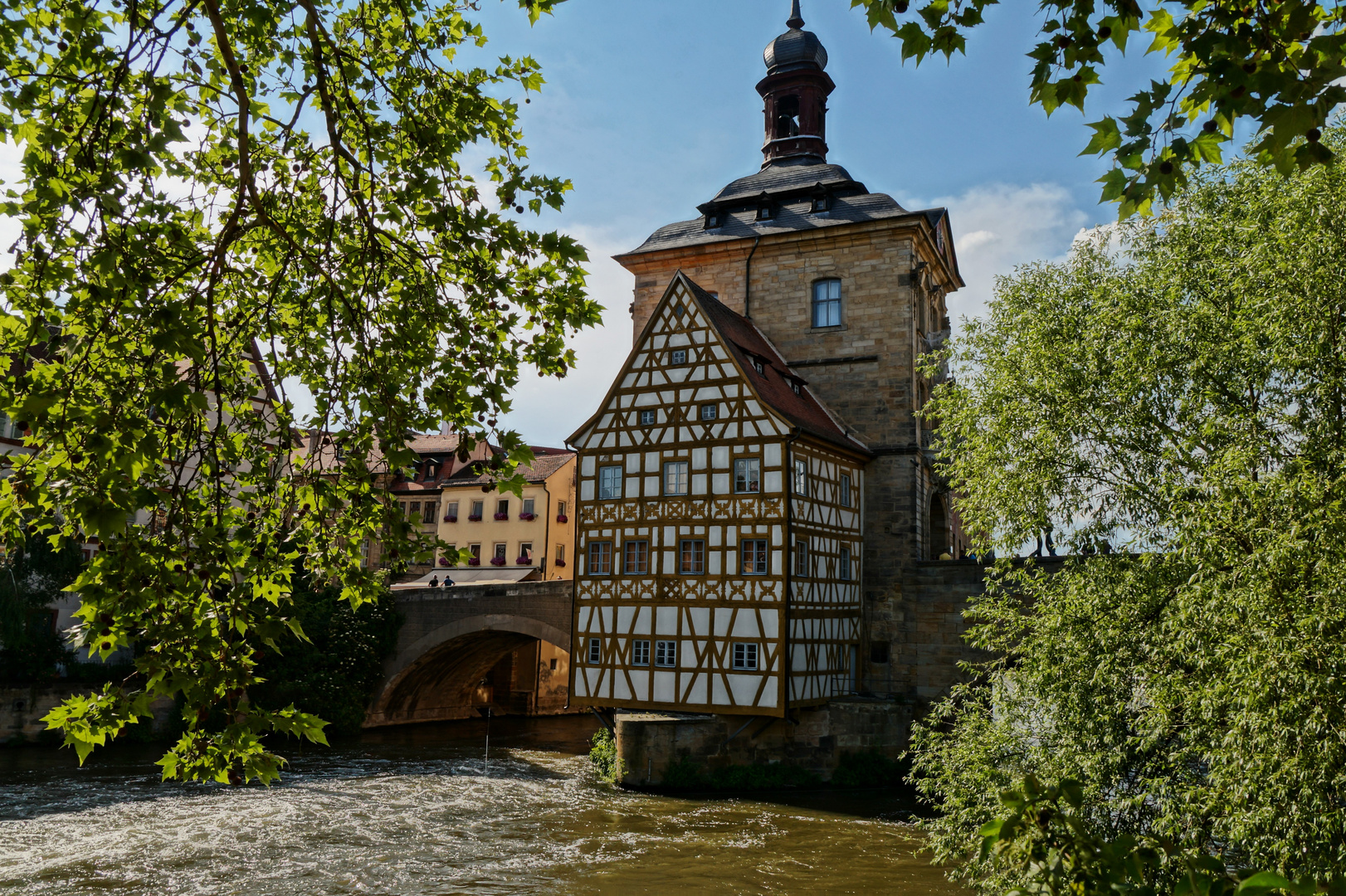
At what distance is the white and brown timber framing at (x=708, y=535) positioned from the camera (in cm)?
1881

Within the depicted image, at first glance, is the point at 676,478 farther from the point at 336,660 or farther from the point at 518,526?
the point at 518,526

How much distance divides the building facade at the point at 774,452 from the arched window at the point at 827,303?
0.04 metres

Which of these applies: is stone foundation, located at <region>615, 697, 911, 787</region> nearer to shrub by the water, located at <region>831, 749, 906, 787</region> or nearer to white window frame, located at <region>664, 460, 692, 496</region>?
shrub by the water, located at <region>831, 749, 906, 787</region>

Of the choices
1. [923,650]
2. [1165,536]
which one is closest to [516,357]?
[1165,536]

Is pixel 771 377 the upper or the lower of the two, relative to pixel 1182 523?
upper

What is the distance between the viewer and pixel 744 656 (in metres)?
18.8

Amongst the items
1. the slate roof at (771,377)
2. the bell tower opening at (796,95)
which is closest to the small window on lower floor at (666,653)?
the slate roof at (771,377)

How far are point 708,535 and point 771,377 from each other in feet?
12.6

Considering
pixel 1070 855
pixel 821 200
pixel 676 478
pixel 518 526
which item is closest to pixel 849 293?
pixel 821 200

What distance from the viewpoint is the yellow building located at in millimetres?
34219

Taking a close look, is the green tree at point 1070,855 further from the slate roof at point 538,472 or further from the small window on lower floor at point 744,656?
the slate roof at point 538,472

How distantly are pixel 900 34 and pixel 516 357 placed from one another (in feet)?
9.82

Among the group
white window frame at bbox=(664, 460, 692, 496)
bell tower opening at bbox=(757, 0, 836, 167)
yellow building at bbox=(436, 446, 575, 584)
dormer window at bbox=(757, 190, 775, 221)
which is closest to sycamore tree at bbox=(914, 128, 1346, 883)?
white window frame at bbox=(664, 460, 692, 496)

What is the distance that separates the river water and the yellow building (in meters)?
12.8
